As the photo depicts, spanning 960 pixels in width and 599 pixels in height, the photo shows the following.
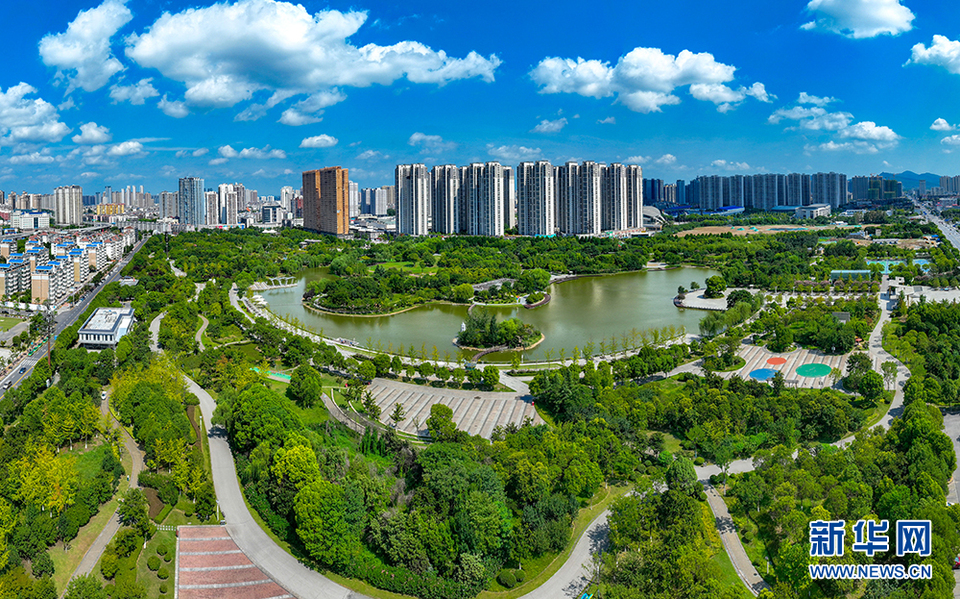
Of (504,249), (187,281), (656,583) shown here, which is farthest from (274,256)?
(656,583)

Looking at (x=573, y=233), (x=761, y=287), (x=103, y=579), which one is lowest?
(x=103, y=579)

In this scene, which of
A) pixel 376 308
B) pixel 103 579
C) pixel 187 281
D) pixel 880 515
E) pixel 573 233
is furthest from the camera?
pixel 573 233

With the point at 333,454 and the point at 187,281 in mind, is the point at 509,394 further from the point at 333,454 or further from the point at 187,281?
the point at 187,281

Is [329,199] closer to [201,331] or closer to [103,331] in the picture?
[201,331]

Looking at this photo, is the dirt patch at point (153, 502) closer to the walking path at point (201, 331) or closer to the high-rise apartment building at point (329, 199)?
the walking path at point (201, 331)

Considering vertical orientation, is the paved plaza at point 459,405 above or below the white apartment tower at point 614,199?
below

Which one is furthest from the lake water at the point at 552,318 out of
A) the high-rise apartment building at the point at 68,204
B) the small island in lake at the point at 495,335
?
the high-rise apartment building at the point at 68,204
